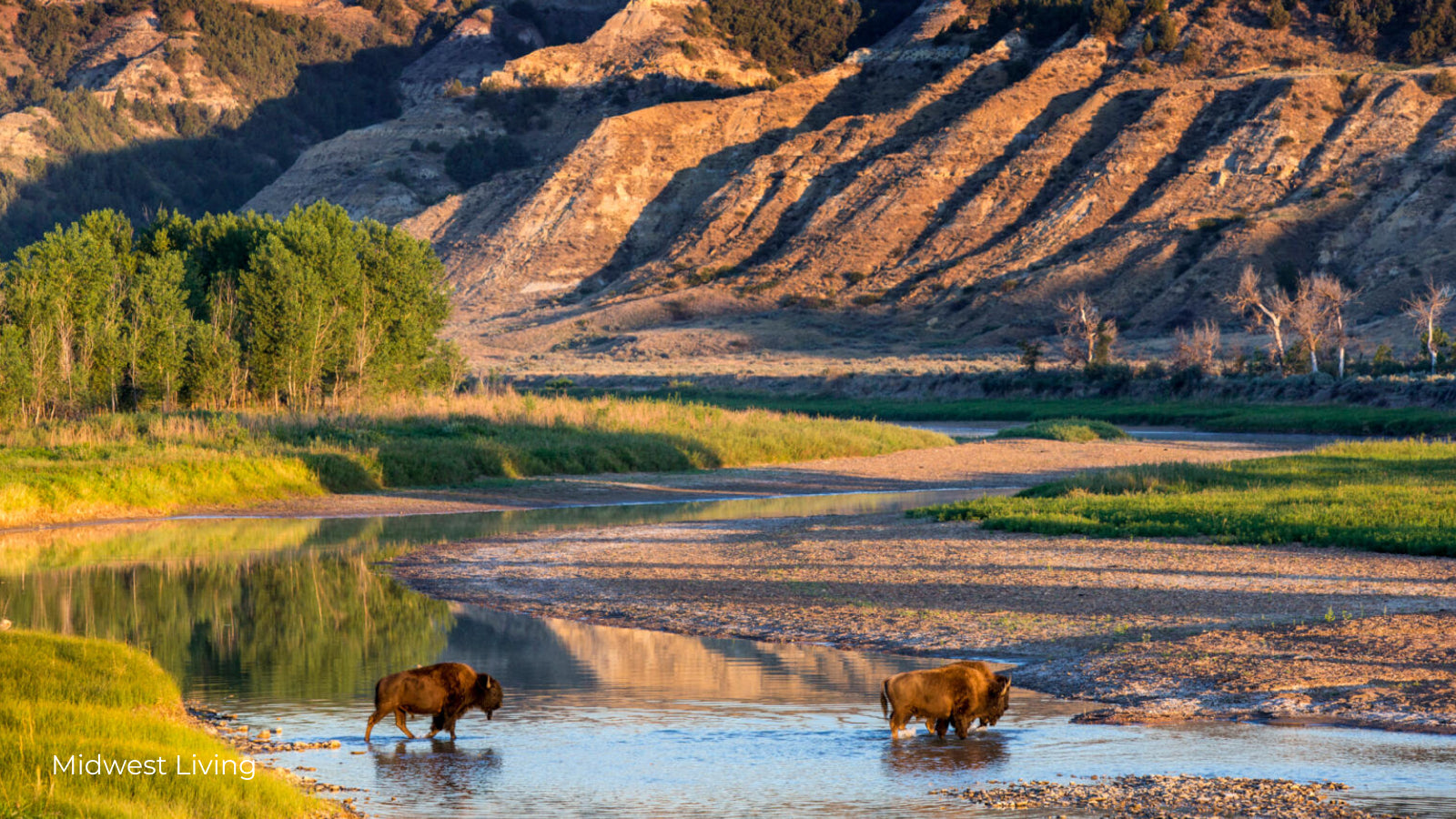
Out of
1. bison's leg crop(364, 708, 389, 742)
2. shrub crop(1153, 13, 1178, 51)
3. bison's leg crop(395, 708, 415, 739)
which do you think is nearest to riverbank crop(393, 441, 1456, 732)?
bison's leg crop(395, 708, 415, 739)

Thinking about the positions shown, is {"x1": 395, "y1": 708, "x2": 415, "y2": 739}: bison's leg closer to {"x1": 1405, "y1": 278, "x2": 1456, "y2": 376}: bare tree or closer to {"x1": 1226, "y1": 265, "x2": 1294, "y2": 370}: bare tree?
{"x1": 1405, "y1": 278, "x2": 1456, "y2": 376}: bare tree

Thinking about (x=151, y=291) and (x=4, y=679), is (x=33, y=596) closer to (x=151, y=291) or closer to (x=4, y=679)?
(x=4, y=679)

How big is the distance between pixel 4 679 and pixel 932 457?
35197 millimetres

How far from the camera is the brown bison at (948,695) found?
32.6 feet

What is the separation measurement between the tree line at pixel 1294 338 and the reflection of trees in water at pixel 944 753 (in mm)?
59645

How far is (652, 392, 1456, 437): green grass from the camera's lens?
5406 centimetres

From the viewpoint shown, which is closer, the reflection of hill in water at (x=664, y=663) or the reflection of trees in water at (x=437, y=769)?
the reflection of trees in water at (x=437, y=769)

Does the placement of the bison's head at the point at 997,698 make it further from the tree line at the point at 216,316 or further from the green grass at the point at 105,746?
the tree line at the point at 216,316

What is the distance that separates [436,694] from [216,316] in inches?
1343

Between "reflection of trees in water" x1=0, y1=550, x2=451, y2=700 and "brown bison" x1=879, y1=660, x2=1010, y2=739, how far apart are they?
4793 mm

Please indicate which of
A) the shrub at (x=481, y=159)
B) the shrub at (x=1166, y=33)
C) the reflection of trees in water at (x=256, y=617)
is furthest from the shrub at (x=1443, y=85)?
the reflection of trees in water at (x=256, y=617)

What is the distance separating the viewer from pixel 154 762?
24.9ft

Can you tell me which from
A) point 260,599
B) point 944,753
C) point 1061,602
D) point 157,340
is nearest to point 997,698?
point 944,753

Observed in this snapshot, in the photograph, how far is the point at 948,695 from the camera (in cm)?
1001
